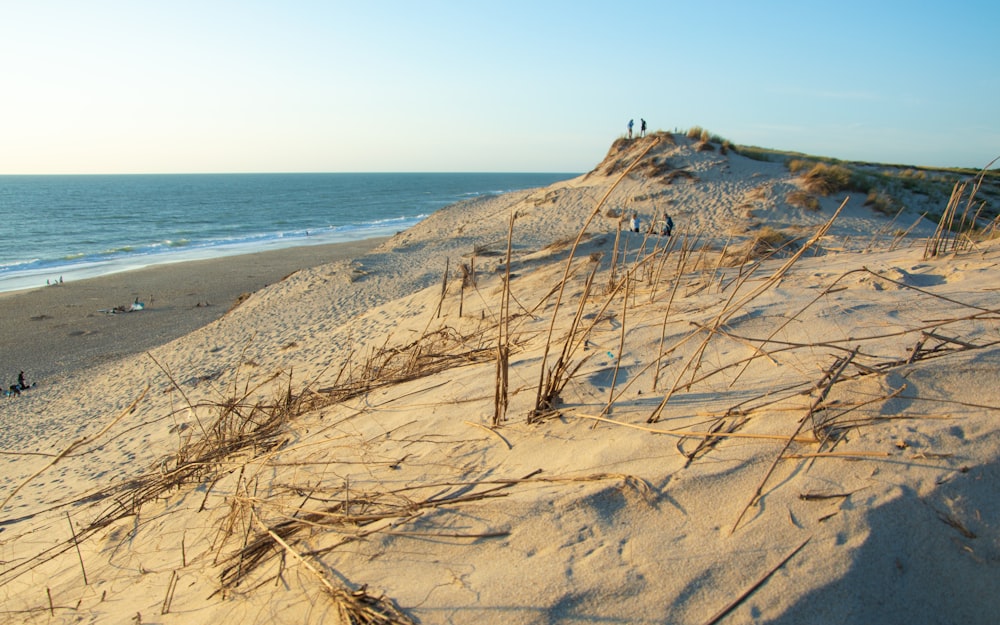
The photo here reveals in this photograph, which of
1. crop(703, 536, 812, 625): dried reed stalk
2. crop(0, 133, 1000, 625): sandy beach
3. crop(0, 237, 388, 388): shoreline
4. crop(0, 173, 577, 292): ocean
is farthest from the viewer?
crop(0, 173, 577, 292): ocean

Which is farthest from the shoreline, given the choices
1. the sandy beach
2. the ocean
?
the sandy beach

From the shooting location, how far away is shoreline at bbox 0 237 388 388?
11.7 meters

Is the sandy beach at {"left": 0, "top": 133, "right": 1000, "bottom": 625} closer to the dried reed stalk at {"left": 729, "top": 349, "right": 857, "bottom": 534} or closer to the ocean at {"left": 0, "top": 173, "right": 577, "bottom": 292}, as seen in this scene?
the dried reed stalk at {"left": 729, "top": 349, "right": 857, "bottom": 534}

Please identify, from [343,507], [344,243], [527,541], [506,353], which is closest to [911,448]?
[527,541]

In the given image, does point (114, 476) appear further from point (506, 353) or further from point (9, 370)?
point (9, 370)

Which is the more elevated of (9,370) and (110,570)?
(110,570)

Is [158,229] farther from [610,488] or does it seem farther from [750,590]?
[750,590]

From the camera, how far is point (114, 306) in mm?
15992

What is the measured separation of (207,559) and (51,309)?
17.8m

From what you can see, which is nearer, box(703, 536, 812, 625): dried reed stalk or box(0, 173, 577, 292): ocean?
box(703, 536, 812, 625): dried reed stalk

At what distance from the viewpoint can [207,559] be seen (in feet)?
7.10

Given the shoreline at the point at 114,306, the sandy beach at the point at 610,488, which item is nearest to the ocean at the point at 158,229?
the shoreline at the point at 114,306

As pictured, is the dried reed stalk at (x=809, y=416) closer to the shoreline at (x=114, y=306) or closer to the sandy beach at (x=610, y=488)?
the sandy beach at (x=610, y=488)

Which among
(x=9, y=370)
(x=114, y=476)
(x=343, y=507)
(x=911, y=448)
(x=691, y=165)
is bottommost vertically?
(x=9, y=370)
